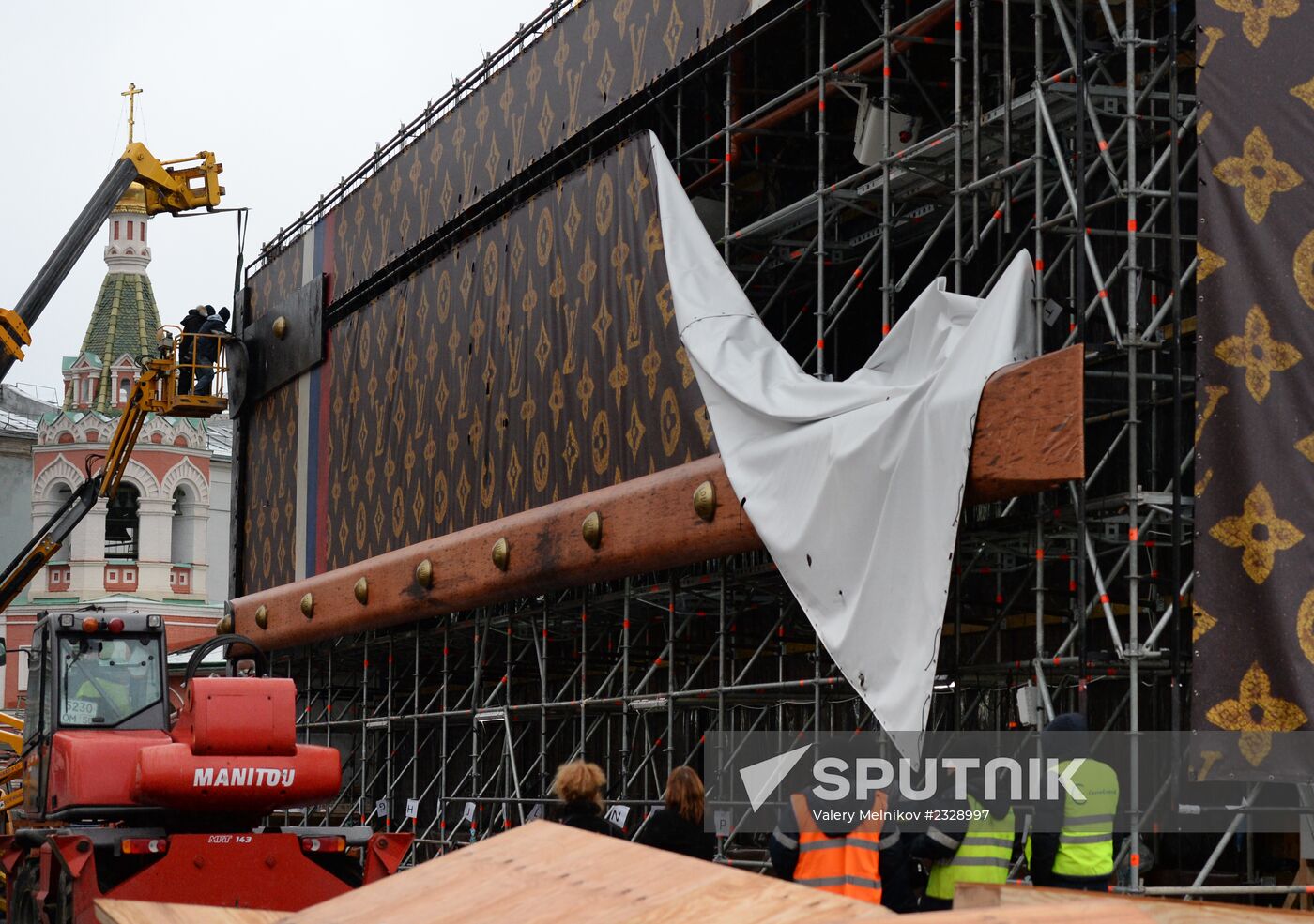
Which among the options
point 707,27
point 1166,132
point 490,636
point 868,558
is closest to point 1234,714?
point 868,558

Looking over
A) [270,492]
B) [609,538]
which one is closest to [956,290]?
[609,538]

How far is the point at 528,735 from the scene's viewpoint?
23000mm

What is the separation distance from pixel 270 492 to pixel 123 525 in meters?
30.3

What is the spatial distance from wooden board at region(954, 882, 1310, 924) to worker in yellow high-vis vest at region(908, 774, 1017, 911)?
447 cm

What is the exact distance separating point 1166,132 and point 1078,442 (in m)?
3.09

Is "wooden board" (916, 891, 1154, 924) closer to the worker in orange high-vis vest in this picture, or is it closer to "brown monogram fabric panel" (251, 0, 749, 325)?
the worker in orange high-vis vest

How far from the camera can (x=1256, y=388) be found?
1063 centimetres

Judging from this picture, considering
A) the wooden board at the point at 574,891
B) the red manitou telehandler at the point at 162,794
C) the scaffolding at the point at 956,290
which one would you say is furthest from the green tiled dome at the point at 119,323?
the wooden board at the point at 574,891

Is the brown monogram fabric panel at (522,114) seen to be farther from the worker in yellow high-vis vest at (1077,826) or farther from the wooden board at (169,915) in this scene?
the wooden board at (169,915)

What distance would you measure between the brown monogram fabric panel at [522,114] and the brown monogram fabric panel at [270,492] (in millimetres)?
2439

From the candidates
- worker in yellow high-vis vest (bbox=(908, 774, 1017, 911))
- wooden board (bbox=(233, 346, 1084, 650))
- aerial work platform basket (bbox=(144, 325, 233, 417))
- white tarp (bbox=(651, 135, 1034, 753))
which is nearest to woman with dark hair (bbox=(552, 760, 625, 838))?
worker in yellow high-vis vest (bbox=(908, 774, 1017, 911))

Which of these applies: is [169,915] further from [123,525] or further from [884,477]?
[123,525]

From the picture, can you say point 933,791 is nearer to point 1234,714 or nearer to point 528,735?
point 1234,714

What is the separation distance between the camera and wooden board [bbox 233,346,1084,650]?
10961 mm
